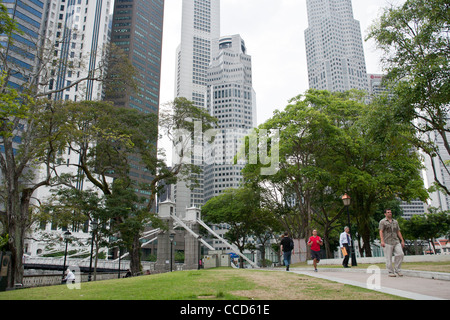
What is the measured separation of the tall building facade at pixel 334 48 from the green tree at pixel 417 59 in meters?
153

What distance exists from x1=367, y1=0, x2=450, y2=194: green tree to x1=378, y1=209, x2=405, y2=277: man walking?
709 centimetres

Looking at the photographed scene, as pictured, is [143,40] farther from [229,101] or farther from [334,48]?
[334,48]

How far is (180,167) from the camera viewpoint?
2908 cm

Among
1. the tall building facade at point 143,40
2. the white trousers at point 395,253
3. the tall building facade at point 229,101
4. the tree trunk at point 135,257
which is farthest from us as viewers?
the tall building facade at point 229,101

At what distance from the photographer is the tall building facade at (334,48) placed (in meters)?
167

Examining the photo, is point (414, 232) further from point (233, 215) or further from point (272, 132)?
point (272, 132)

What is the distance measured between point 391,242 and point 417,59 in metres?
10.3

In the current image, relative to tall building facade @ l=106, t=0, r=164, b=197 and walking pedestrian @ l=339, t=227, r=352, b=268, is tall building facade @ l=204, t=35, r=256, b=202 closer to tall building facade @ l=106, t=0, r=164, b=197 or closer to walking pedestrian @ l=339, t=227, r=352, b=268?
tall building facade @ l=106, t=0, r=164, b=197

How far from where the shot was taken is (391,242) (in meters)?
8.84

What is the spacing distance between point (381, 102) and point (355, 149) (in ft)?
24.6

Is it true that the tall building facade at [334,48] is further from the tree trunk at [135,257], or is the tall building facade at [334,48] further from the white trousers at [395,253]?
the white trousers at [395,253]
